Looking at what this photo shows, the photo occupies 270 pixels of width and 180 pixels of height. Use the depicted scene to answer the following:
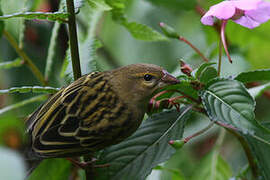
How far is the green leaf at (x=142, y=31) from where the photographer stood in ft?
6.48

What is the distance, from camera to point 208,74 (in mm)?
1618

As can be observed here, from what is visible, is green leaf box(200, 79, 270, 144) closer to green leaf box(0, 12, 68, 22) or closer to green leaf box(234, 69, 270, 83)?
green leaf box(234, 69, 270, 83)

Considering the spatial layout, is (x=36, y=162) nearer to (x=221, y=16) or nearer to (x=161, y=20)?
(x=221, y=16)

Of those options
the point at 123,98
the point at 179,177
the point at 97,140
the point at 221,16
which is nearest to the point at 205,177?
the point at 179,177

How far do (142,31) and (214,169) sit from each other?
94 centimetres

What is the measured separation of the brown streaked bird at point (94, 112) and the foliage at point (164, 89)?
0.18 feet

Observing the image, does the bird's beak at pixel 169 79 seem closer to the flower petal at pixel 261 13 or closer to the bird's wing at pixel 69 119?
the bird's wing at pixel 69 119

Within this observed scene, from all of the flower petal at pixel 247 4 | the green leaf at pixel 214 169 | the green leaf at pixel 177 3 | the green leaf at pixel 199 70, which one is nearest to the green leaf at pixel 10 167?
the green leaf at pixel 199 70

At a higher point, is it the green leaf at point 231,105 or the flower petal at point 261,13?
the flower petal at point 261,13

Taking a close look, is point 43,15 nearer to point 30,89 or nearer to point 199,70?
point 30,89

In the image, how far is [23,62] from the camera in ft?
7.02

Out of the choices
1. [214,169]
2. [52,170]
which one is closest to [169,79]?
[52,170]

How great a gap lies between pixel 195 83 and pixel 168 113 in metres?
0.22

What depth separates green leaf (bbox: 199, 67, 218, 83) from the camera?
5.28 feet
